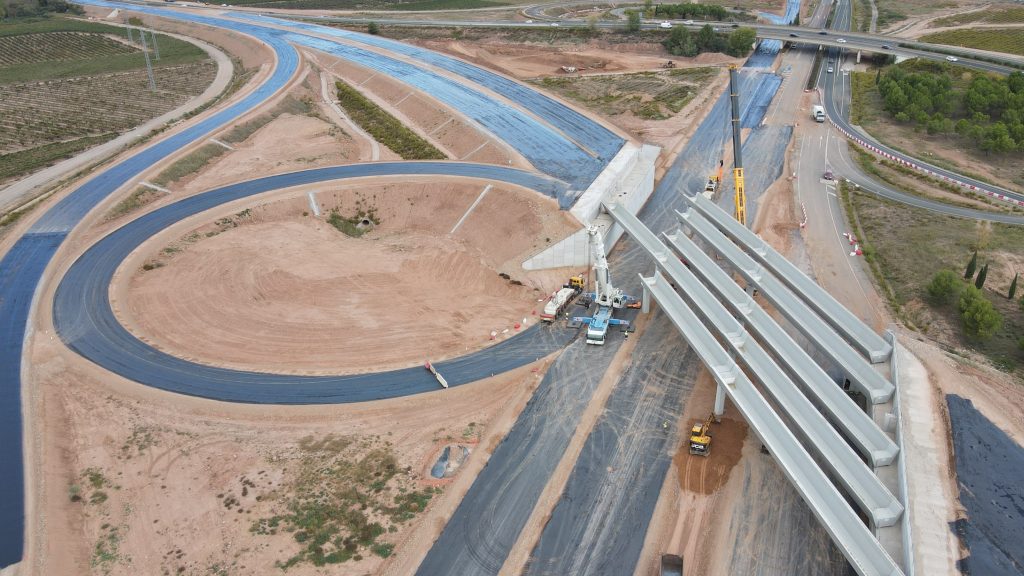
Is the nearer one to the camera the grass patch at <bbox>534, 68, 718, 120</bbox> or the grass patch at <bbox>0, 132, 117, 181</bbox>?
the grass patch at <bbox>0, 132, 117, 181</bbox>

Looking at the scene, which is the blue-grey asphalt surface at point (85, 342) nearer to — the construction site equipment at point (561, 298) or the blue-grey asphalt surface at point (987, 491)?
the construction site equipment at point (561, 298)

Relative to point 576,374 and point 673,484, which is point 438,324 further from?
point 673,484

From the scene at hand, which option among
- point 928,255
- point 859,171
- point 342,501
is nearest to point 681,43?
point 859,171

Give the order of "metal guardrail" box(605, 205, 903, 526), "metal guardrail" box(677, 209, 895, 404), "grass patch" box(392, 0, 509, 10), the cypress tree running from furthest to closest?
"grass patch" box(392, 0, 509, 10), the cypress tree, "metal guardrail" box(677, 209, 895, 404), "metal guardrail" box(605, 205, 903, 526)

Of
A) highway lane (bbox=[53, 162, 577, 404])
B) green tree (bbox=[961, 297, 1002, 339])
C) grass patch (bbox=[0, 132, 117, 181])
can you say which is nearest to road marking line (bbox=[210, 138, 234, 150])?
grass patch (bbox=[0, 132, 117, 181])

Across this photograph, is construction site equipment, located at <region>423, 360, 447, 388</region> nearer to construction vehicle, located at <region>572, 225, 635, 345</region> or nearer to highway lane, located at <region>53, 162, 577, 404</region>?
highway lane, located at <region>53, 162, 577, 404</region>

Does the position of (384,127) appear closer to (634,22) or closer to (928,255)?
(928,255)
